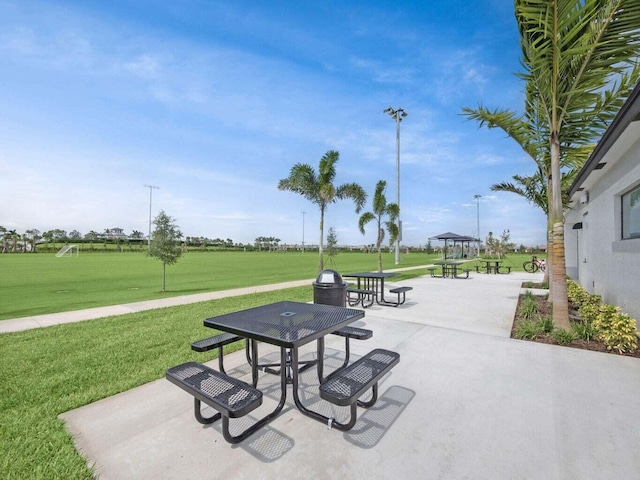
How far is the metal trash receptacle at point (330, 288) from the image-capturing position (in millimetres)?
6637

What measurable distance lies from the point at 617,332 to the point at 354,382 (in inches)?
208

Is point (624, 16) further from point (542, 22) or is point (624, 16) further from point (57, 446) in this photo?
point (57, 446)

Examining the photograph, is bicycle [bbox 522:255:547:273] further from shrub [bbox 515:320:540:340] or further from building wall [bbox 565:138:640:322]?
shrub [bbox 515:320:540:340]

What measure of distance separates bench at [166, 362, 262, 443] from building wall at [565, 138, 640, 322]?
23.6 feet

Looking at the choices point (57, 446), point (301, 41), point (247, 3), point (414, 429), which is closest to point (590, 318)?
point (414, 429)

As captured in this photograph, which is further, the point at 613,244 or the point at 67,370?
the point at 613,244

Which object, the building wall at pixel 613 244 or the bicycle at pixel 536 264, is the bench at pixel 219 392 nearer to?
the building wall at pixel 613 244

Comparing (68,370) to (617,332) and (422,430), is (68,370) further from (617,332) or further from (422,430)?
(617,332)

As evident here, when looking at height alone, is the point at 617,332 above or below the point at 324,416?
above

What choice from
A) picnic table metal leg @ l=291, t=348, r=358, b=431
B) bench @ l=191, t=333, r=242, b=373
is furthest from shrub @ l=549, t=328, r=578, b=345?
bench @ l=191, t=333, r=242, b=373

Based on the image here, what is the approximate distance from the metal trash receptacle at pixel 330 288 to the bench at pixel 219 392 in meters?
3.99

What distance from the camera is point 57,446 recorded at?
2.43 meters

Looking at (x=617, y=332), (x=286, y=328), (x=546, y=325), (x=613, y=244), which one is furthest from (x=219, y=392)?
(x=613, y=244)

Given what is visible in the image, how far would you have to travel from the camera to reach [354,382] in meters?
2.65
